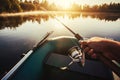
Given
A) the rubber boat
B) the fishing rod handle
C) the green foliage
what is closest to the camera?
the fishing rod handle

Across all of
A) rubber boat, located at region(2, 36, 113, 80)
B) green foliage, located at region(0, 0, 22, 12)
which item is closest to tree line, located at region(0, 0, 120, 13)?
green foliage, located at region(0, 0, 22, 12)

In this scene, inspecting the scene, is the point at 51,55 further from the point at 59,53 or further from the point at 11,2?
the point at 11,2

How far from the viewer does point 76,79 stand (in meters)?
4.46

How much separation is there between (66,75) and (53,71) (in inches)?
14.6

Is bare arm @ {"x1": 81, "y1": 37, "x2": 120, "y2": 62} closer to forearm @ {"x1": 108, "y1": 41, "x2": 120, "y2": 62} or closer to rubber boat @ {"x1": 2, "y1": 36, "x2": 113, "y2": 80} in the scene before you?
forearm @ {"x1": 108, "y1": 41, "x2": 120, "y2": 62}

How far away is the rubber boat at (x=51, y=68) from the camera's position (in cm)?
417

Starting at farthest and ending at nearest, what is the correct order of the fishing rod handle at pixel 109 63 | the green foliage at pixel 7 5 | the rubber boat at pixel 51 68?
the green foliage at pixel 7 5 < the rubber boat at pixel 51 68 < the fishing rod handle at pixel 109 63

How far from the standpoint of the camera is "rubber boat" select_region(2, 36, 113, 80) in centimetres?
417

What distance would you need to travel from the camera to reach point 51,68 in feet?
15.4

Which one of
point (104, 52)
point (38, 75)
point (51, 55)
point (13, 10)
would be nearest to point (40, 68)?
point (38, 75)

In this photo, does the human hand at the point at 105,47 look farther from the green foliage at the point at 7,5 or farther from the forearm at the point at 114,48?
the green foliage at the point at 7,5

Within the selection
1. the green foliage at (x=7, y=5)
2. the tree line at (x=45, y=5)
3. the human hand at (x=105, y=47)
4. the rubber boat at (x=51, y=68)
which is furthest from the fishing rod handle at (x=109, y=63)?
the green foliage at (x=7, y=5)

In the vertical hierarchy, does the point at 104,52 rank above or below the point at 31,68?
above

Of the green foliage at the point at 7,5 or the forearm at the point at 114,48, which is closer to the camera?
the forearm at the point at 114,48
